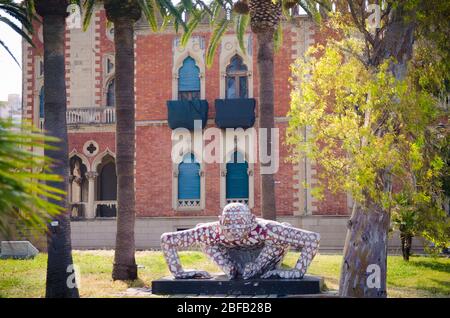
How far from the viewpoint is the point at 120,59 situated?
1582 centimetres

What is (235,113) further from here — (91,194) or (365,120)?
(365,120)

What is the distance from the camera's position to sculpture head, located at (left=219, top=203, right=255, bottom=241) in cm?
1207

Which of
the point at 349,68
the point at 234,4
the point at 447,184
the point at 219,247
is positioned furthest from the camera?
the point at 234,4

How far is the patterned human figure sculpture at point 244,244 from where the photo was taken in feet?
40.0

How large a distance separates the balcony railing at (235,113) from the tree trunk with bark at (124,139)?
1340cm

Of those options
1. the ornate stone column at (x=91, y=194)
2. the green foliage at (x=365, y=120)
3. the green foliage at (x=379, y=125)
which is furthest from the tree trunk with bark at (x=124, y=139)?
the ornate stone column at (x=91, y=194)

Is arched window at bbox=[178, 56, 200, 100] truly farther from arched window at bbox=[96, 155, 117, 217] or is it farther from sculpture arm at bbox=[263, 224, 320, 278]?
sculpture arm at bbox=[263, 224, 320, 278]

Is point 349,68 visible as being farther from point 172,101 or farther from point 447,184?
point 172,101

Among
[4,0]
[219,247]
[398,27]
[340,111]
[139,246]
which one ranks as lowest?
[139,246]

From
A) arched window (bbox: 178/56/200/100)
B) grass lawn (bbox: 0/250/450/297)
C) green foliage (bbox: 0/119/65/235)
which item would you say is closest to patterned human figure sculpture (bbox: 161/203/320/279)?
grass lawn (bbox: 0/250/450/297)

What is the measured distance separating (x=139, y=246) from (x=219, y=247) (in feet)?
56.4

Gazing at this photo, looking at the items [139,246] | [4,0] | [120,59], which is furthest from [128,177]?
[139,246]

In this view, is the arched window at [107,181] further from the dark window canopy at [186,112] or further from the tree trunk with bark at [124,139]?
the tree trunk with bark at [124,139]

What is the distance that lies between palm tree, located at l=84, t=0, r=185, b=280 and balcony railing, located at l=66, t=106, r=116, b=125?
15.8 meters
